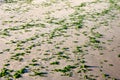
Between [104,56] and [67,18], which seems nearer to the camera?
[104,56]

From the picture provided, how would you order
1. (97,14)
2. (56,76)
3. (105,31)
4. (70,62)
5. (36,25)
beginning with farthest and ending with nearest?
(97,14), (36,25), (105,31), (70,62), (56,76)

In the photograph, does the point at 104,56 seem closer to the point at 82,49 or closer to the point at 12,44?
the point at 82,49

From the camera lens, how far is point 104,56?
1169 cm

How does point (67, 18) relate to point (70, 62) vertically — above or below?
above

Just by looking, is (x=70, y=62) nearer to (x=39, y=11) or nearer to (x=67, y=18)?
(x=67, y=18)

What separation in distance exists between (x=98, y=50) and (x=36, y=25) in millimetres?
5952

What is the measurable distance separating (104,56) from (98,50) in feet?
2.52

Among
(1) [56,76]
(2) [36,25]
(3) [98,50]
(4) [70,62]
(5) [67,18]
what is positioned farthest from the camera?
(5) [67,18]

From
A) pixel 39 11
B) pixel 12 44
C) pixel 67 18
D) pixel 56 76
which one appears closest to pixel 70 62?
pixel 56 76

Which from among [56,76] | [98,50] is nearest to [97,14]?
[98,50]

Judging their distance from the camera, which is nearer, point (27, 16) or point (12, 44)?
point (12, 44)

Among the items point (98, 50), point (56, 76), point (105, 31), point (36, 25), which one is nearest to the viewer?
point (56, 76)

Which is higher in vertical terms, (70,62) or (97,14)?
(97,14)

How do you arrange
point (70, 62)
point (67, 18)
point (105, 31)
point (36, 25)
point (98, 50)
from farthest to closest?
point (67, 18) → point (36, 25) → point (105, 31) → point (98, 50) → point (70, 62)
